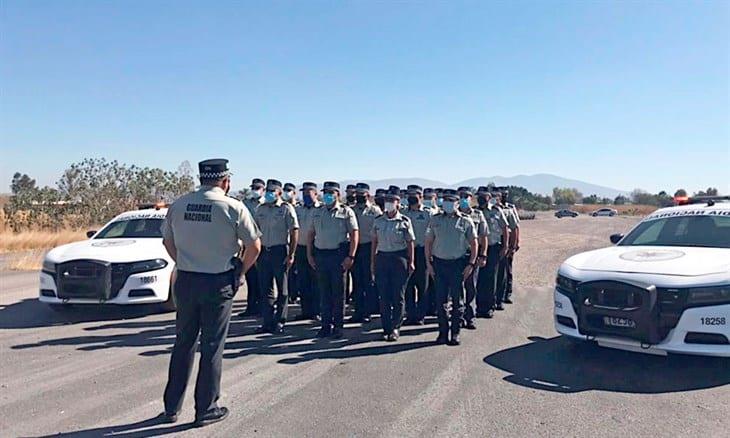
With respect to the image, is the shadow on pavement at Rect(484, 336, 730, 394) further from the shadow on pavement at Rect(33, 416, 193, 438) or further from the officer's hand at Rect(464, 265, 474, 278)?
the shadow on pavement at Rect(33, 416, 193, 438)

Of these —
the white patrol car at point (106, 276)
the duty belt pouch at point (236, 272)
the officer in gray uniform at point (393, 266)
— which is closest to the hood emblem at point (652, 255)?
the officer in gray uniform at point (393, 266)

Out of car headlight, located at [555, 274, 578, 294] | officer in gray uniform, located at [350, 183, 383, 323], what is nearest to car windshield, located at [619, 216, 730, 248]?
car headlight, located at [555, 274, 578, 294]

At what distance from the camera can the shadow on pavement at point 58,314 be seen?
8548 millimetres

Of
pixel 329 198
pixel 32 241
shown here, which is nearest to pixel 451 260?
pixel 329 198

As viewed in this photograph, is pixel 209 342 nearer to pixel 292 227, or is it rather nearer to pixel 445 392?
pixel 445 392

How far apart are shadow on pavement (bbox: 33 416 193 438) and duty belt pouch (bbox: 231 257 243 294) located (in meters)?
1.10

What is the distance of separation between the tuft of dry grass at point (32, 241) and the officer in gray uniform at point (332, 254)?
54.8ft

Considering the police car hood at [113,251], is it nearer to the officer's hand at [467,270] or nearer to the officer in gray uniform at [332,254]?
the officer in gray uniform at [332,254]

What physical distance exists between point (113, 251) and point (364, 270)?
12.4 ft

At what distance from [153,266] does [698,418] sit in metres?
7.12

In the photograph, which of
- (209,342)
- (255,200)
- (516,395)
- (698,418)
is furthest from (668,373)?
(255,200)

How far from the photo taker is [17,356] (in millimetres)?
6664

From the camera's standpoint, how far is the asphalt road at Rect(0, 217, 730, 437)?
4.51 meters

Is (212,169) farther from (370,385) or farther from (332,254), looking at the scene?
(332,254)
